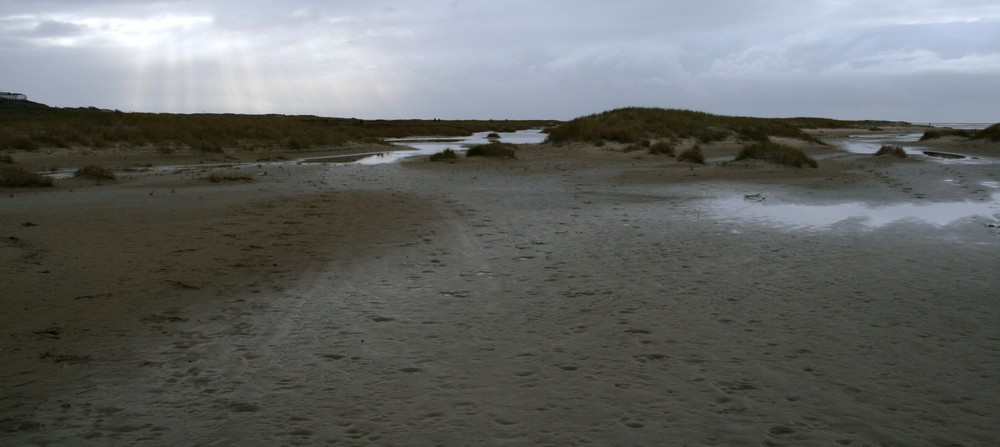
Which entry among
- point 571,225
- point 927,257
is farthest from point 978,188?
point 571,225

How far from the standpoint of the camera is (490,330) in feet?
17.3

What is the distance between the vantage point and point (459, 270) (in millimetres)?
7375

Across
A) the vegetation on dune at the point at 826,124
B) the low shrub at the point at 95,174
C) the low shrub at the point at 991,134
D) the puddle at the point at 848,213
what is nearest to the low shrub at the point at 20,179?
the low shrub at the point at 95,174

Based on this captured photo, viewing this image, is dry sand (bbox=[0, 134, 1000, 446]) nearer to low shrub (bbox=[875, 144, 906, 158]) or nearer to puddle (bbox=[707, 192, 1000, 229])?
puddle (bbox=[707, 192, 1000, 229])

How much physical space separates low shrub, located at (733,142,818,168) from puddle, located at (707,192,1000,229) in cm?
705

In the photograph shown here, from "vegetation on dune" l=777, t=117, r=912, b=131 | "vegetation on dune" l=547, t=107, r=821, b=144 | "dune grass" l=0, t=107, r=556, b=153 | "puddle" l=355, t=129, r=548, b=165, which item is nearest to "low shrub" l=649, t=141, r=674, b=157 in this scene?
"vegetation on dune" l=547, t=107, r=821, b=144

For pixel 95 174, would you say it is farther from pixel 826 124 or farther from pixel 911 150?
pixel 826 124

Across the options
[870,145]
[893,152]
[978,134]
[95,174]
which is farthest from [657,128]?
[95,174]

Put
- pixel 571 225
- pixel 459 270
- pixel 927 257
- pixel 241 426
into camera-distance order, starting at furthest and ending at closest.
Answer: pixel 571 225 < pixel 927 257 < pixel 459 270 < pixel 241 426

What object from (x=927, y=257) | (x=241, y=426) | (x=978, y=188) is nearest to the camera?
(x=241, y=426)

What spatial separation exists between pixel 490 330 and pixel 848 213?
858 centimetres

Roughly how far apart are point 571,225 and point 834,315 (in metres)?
5.15

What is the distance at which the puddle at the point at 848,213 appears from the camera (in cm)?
1064

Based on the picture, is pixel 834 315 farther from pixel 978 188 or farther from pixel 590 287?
pixel 978 188
